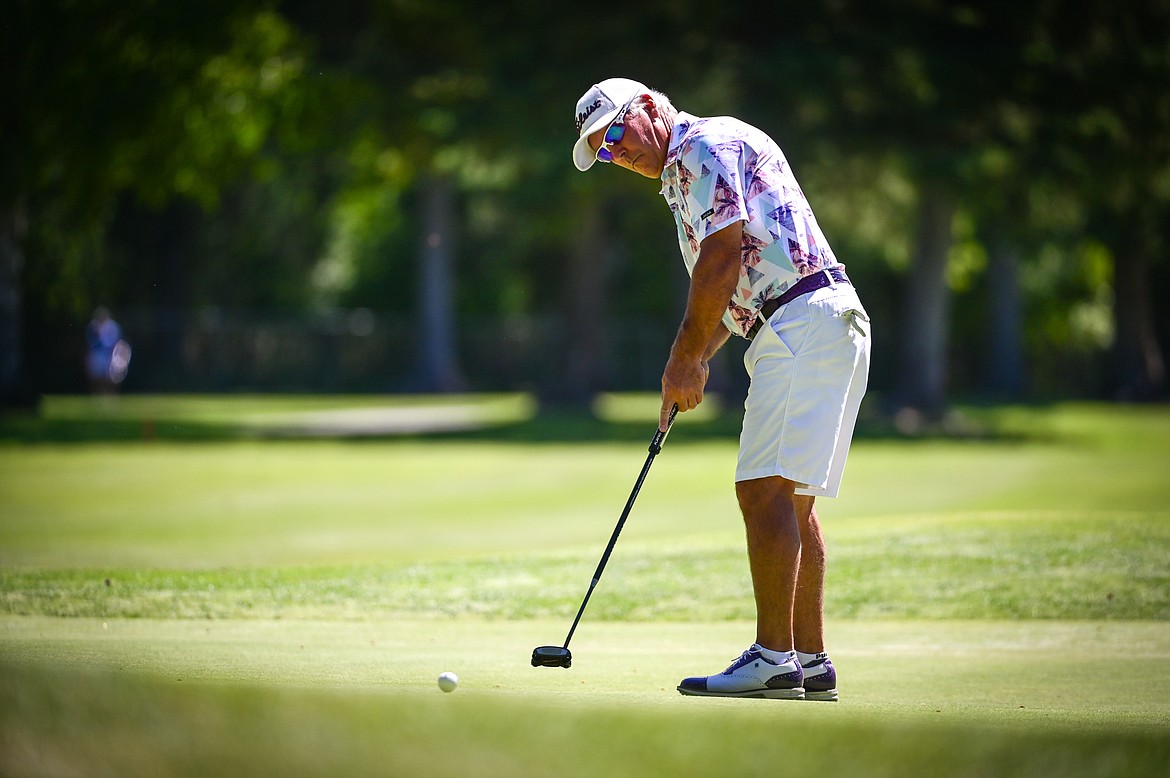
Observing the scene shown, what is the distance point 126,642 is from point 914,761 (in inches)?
150

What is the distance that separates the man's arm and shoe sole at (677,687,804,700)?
3.30 feet

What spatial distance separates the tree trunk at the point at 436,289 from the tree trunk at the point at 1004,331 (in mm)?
17304

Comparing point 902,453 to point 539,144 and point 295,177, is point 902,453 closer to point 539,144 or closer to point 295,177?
point 539,144

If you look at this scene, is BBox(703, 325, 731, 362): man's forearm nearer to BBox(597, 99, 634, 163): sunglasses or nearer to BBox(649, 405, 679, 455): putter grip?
BBox(649, 405, 679, 455): putter grip

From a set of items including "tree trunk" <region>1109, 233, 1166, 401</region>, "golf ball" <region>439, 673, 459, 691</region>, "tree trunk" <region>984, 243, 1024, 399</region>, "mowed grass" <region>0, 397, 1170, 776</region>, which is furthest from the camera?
"tree trunk" <region>984, 243, 1024, 399</region>

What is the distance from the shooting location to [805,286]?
5.33m

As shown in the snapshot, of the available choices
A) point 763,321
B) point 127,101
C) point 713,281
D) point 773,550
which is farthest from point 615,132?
point 127,101

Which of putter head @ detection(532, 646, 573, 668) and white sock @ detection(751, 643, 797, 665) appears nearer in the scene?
white sock @ detection(751, 643, 797, 665)

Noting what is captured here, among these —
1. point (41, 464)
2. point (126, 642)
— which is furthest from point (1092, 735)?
point (41, 464)

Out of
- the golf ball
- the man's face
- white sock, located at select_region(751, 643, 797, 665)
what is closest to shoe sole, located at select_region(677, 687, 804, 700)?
white sock, located at select_region(751, 643, 797, 665)

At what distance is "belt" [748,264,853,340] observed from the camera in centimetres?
532

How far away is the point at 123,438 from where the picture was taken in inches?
952

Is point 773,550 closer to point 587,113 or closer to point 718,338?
point 718,338

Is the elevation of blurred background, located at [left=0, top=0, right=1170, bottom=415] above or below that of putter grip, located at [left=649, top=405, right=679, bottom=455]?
above
